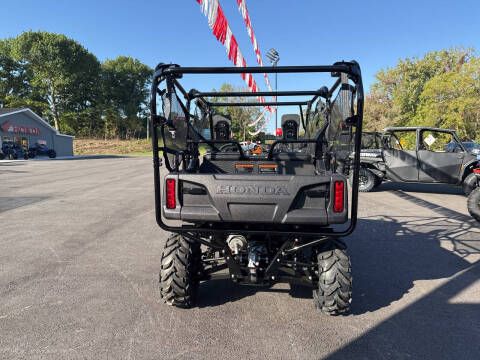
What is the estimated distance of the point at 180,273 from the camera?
283cm

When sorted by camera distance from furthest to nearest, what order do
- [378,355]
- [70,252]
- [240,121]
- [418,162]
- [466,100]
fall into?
[466,100]
[418,162]
[240,121]
[70,252]
[378,355]

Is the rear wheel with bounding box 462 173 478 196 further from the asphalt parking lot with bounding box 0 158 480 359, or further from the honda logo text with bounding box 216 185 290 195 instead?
the honda logo text with bounding box 216 185 290 195

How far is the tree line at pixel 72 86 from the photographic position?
4572cm

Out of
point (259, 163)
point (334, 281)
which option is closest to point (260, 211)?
point (334, 281)

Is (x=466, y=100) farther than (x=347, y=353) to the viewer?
Yes

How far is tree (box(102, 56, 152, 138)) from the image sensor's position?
2359 inches

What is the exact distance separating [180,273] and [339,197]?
1.52 m

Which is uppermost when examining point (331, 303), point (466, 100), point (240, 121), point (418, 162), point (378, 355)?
point (466, 100)

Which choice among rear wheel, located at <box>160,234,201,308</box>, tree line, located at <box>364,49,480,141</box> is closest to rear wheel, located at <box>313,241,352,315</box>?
rear wheel, located at <box>160,234,201,308</box>

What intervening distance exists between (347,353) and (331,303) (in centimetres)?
45

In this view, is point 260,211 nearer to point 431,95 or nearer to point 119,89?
point 431,95

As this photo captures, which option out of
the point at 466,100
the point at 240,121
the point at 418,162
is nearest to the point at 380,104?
the point at 466,100

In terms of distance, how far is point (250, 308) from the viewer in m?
2.94

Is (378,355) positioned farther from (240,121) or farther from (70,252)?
(240,121)
